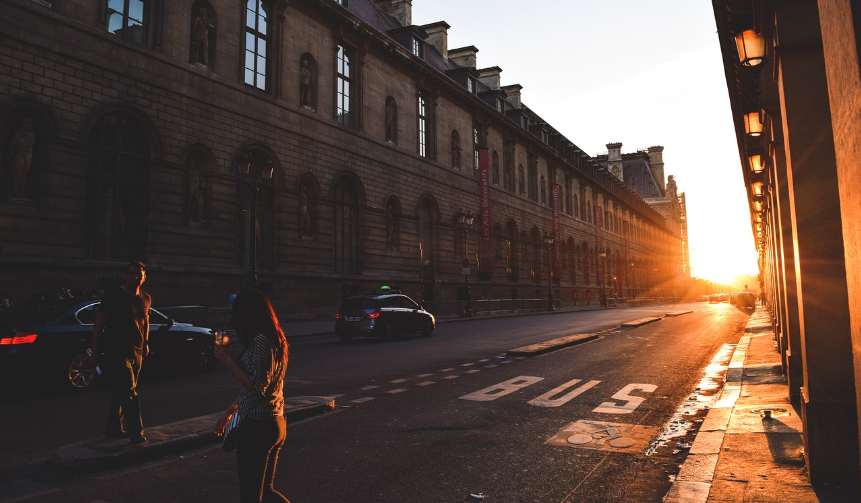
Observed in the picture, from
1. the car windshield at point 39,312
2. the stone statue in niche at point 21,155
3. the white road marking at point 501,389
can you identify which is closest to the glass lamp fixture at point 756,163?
the white road marking at point 501,389

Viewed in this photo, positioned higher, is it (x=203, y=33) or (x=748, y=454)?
(x=203, y=33)

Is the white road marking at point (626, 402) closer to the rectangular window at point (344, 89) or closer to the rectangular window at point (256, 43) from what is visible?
the rectangular window at point (256, 43)

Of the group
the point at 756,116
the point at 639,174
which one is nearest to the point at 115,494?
the point at 756,116

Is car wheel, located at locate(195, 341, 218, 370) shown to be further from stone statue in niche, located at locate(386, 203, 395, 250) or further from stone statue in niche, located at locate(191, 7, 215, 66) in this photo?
stone statue in niche, located at locate(386, 203, 395, 250)

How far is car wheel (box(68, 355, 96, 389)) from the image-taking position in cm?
934

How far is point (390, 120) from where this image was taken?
3512 centimetres

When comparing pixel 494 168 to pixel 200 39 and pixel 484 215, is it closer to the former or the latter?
pixel 484 215

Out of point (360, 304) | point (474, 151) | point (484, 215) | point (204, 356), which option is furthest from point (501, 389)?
point (474, 151)

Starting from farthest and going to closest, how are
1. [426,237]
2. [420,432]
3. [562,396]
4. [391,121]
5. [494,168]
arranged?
[494,168] → [426,237] → [391,121] → [562,396] → [420,432]

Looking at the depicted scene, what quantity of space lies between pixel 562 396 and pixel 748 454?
3.68 m

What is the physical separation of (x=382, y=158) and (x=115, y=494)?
29.6 meters

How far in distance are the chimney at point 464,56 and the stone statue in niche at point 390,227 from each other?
74.2 feet

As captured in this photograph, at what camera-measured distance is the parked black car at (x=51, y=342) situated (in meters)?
8.71

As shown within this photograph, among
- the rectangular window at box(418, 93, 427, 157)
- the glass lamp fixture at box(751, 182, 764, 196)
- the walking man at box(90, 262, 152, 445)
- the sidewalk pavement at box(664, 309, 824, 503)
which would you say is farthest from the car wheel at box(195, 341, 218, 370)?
the rectangular window at box(418, 93, 427, 157)
